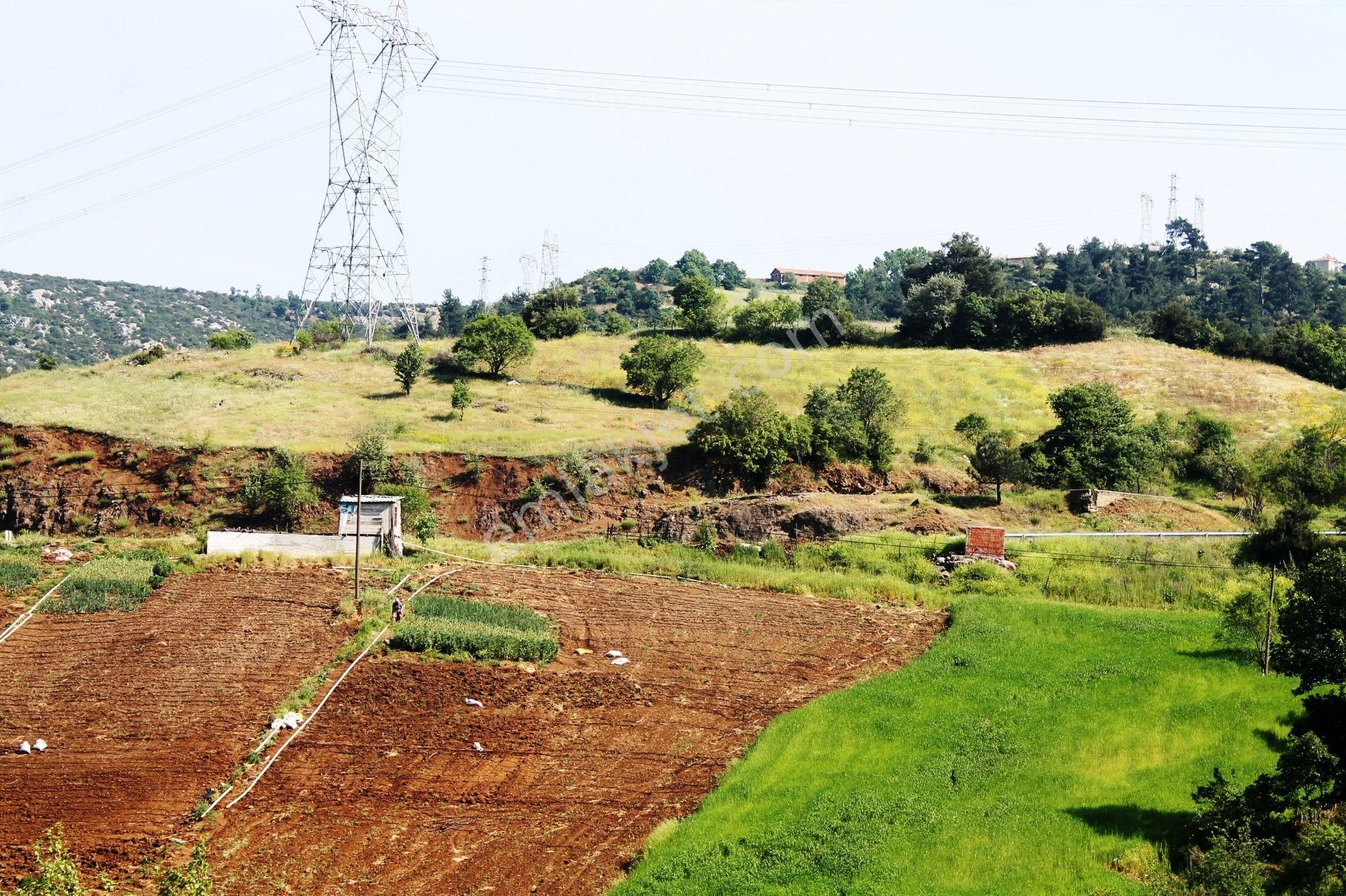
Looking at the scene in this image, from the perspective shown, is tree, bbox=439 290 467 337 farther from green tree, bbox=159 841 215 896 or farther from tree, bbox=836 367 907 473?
green tree, bbox=159 841 215 896

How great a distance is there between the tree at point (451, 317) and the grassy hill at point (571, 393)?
4403 cm

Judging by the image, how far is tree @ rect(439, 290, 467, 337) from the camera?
110m

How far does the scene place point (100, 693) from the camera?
22031 mm

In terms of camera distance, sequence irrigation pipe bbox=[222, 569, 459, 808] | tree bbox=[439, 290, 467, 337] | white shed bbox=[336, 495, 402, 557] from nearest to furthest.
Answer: irrigation pipe bbox=[222, 569, 459, 808]
white shed bbox=[336, 495, 402, 557]
tree bbox=[439, 290, 467, 337]

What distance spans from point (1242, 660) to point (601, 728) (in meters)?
13.4

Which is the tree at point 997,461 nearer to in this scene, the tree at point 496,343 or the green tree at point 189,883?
the tree at point 496,343

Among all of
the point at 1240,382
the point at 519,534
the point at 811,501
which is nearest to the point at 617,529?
the point at 519,534

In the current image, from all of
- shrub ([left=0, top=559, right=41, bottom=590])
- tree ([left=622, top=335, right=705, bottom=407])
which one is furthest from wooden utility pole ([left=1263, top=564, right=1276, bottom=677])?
tree ([left=622, top=335, right=705, bottom=407])

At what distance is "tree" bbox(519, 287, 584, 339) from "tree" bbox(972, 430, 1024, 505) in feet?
116

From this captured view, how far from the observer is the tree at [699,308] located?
71.0m

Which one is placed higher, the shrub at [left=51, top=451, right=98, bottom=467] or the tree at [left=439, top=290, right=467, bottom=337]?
the tree at [left=439, top=290, right=467, bottom=337]

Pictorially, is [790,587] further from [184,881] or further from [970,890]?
[184,881]

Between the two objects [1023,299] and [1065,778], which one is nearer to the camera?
[1065,778]

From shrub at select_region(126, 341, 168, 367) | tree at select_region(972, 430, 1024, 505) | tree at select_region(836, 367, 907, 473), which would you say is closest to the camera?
tree at select_region(972, 430, 1024, 505)
